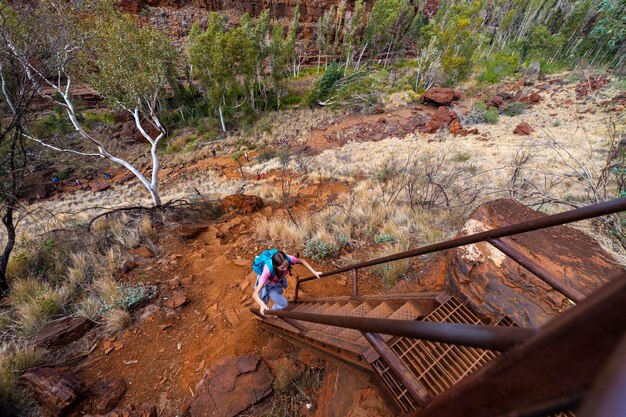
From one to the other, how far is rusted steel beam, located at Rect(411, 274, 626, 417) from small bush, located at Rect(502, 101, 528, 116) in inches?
886

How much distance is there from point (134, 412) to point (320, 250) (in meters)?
3.70

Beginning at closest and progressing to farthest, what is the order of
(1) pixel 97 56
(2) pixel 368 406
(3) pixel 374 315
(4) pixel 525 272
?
1. (2) pixel 368 406
2. (3) pixel 374 315
3. (4) pixel 525 272
4. (1) pixel 97 56

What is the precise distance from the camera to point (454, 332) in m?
0.77

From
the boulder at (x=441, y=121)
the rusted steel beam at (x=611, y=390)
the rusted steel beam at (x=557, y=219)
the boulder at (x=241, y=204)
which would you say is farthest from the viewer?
the boulder at (x=441, y=121)

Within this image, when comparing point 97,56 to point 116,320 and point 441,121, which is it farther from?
point 441,121

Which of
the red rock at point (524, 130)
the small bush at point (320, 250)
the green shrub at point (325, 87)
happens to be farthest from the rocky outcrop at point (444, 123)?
the small bush at point (320, 250)

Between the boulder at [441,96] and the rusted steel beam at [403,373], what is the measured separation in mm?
24351

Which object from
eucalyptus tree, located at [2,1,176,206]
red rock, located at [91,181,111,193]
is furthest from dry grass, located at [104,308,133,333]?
red rock, located at [91,181,111,193]

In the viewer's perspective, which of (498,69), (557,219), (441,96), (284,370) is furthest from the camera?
(498,69)

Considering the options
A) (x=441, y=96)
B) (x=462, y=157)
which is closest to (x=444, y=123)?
(x=441, y=96)

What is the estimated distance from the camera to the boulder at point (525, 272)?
2506mm

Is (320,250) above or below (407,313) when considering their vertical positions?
below

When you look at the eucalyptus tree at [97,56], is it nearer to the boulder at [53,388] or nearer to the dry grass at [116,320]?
the dry grass at [116,320]

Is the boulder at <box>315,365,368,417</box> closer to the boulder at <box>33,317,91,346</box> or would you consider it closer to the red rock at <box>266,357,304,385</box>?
the red rock at <box>266,357,304,385</box>
